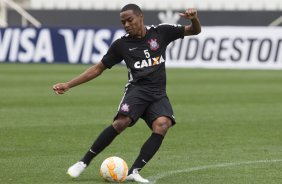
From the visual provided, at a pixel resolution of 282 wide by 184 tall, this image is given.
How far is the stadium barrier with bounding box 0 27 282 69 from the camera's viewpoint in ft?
102

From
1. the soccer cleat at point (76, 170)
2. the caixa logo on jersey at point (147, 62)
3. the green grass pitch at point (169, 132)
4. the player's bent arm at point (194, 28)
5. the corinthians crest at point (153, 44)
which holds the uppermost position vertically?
the player's bent arm at point (194, 28)

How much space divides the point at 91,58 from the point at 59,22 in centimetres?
→ 762

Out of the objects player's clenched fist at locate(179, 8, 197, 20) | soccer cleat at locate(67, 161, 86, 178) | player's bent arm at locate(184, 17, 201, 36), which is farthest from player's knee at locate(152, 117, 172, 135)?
player's clenched fist at locate(179, 8, 197, 20)

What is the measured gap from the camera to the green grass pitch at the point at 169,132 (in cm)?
963

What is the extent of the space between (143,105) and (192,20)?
1.06m

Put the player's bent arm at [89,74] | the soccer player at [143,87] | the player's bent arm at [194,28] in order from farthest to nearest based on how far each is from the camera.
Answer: the player's bent arm at [89,74] → the soccer player at [143,87] → the player's bent arm at [194,28]

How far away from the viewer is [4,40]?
34.4 metres

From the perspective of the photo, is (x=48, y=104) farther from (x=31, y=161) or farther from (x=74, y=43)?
(x=74, y=43)

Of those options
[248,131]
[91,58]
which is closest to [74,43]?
[91,58]

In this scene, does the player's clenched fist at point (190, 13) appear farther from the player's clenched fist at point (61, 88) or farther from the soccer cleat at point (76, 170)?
the soccer cleat at point (76, 170)

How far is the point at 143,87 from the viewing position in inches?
363

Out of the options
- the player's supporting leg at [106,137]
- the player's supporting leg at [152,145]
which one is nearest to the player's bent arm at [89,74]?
the player's supporting leg at [106,137]

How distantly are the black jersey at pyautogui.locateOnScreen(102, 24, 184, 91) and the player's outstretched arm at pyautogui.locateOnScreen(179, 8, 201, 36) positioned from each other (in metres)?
0.10

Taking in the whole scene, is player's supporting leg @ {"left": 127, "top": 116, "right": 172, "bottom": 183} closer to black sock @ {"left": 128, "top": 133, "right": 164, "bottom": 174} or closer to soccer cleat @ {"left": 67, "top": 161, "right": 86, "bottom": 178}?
black sock @ {"left": 128, "top": 133, "right": 164, "bottom": 174}
